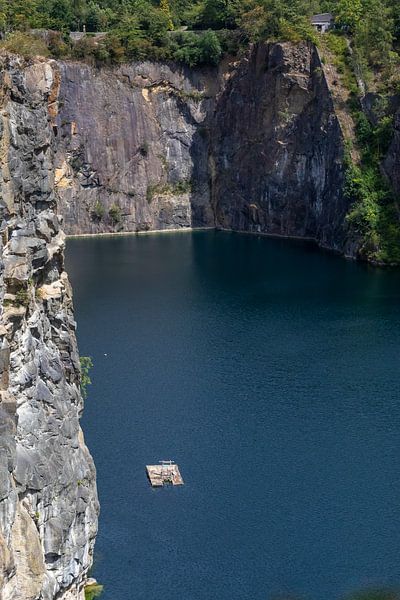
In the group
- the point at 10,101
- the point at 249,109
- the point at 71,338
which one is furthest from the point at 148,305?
the point at 10,101

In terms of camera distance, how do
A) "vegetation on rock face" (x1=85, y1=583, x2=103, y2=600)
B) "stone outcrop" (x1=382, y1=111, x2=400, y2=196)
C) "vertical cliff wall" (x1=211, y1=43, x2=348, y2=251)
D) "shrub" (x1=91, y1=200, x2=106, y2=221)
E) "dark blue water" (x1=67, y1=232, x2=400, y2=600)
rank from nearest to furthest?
"vegetation on rock face" (x1=85, y1=583, x2=103, y2=600), "dark blue water" (x1=67, y1=232, x2=400, y2=600), "stone outcrop" (x1=382, y1=111, x2=400, y2=196), "vertical cliff wall" (x1=211, y1=43, x2=348, y2=251), "shrub" (x1=91, y1=200, x2=106, y2=221)

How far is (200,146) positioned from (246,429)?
67.4m

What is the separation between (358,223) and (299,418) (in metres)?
42.2

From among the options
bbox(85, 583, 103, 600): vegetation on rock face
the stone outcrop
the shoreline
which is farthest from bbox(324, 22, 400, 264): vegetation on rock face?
bbox(85, 583, 103, 600): vegetation on rock face

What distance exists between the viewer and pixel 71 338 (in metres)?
35.6

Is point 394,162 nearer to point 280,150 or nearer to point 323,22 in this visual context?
point 280,150

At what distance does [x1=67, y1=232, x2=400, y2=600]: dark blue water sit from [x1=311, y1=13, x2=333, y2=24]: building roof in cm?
3280

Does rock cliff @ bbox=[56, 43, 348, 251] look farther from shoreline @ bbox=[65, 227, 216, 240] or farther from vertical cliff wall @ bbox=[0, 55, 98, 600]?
vertical cliff wall @ bbox=[0, 55, 98, 600]

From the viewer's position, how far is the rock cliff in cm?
10519

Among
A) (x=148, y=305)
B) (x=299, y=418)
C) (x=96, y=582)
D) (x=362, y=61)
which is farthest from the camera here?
(x=362, y=61)

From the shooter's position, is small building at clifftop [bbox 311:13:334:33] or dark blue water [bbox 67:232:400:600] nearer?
dark blue water [bbox 67:232:400:600]

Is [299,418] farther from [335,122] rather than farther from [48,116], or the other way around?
[335,122]

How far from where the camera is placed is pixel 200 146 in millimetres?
A: 117125

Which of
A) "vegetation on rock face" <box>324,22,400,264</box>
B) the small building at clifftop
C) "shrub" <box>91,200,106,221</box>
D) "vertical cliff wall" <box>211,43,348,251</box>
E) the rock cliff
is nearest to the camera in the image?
"vegetation on rock face" <box>324,22,400,264</box>
